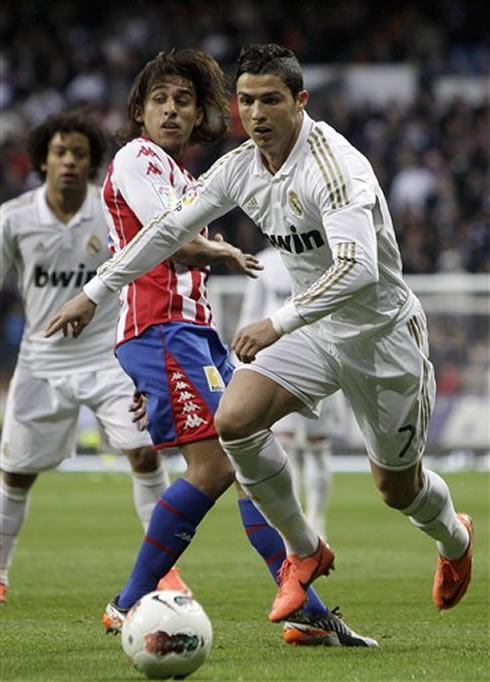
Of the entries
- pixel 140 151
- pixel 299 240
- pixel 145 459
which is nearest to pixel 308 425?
pixel 145 459

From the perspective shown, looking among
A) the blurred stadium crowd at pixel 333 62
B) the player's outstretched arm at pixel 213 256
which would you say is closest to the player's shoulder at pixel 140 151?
the player's outstretched arm at pixel 213 256

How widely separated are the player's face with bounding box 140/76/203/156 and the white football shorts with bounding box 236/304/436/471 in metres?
1.14

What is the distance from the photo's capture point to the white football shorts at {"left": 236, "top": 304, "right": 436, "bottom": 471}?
598 cm

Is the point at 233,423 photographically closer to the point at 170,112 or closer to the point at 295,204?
the point at 295,204

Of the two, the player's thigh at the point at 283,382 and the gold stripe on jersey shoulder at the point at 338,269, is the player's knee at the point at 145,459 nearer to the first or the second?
the player's thigh at the point at 283,382

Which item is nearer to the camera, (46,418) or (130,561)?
(46,418)

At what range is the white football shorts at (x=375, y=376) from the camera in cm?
598

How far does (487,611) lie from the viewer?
23.8ft

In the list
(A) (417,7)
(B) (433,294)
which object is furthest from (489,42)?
(B) (433,294)

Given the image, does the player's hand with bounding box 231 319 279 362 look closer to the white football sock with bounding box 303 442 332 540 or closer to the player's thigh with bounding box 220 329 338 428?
the player's thigh with bounding box 220 329 338 428

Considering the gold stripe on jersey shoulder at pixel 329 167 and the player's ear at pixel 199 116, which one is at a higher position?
the gold stripe on jersey shoulder at pixel 329 167

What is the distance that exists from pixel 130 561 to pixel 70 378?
7.75ft

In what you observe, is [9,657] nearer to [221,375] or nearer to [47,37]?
[221,375]

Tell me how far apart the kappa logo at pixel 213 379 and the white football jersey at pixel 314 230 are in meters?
0.53
